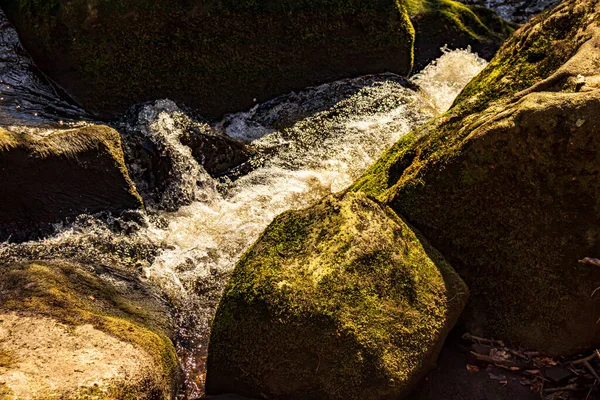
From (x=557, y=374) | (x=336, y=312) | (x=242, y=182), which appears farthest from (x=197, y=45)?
(x=557, y=374)

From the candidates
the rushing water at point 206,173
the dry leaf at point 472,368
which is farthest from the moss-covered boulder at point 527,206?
the rushing water at point 206,173

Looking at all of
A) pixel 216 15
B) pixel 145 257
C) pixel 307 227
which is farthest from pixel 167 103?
pixel 307 227

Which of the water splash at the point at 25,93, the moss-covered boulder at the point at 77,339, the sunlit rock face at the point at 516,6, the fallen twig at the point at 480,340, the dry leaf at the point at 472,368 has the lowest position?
the dry leaf at the point at 472,368

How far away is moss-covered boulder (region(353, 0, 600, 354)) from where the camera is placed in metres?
3.67

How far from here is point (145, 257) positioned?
5660 millimetres

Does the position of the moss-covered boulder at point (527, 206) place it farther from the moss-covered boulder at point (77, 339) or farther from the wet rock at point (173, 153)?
the wet rock at point (173, 153)

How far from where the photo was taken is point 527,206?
3.84m

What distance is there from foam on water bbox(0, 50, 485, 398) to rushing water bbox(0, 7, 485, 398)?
14mm

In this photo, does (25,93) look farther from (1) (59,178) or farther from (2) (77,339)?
(2) (77,339)

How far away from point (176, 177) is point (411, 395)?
13.4 feet

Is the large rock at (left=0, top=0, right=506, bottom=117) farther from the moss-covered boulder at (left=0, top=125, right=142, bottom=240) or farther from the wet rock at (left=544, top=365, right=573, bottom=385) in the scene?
the wet rock at (left=544, top=365, right=573, bottom=385)

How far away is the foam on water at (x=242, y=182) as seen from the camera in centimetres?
538

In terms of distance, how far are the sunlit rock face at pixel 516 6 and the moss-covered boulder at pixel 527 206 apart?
1095 cm

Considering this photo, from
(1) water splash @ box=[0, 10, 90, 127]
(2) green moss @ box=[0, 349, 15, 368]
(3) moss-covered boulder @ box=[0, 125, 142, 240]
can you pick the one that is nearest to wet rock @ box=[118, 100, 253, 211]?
(3) moss-covered boulder @ box=[0, 125, 142, 240]
